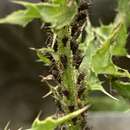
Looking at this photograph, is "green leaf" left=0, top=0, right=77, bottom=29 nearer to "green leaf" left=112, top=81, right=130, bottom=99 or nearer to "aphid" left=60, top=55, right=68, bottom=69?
"aphid" left=60, top=55, right=68, bottom=69

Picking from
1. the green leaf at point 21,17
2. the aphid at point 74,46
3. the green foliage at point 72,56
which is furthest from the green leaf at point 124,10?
the green leaf at point 21,17

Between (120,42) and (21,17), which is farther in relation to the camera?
(120,42)

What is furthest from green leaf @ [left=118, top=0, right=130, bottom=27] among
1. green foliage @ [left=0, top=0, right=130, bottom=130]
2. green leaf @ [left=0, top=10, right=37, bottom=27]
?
green leaf @ [left=0, top=10, right=37, bottom=27]

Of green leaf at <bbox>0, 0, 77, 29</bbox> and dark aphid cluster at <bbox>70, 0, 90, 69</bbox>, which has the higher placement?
green leaf at <bbox>0, 0, 77, 29</bbox>

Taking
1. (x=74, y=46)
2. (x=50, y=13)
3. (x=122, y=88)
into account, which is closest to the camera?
(x=50, y=13)

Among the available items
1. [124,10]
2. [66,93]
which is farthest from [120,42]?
[66,93]

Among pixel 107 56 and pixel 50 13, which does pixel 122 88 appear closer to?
pixel 107 56

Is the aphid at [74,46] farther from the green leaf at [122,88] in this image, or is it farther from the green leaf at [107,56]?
the green leaf at [122,88]

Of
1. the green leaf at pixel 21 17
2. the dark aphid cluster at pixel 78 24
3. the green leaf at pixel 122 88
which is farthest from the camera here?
the green leaf at pixel 122 88
